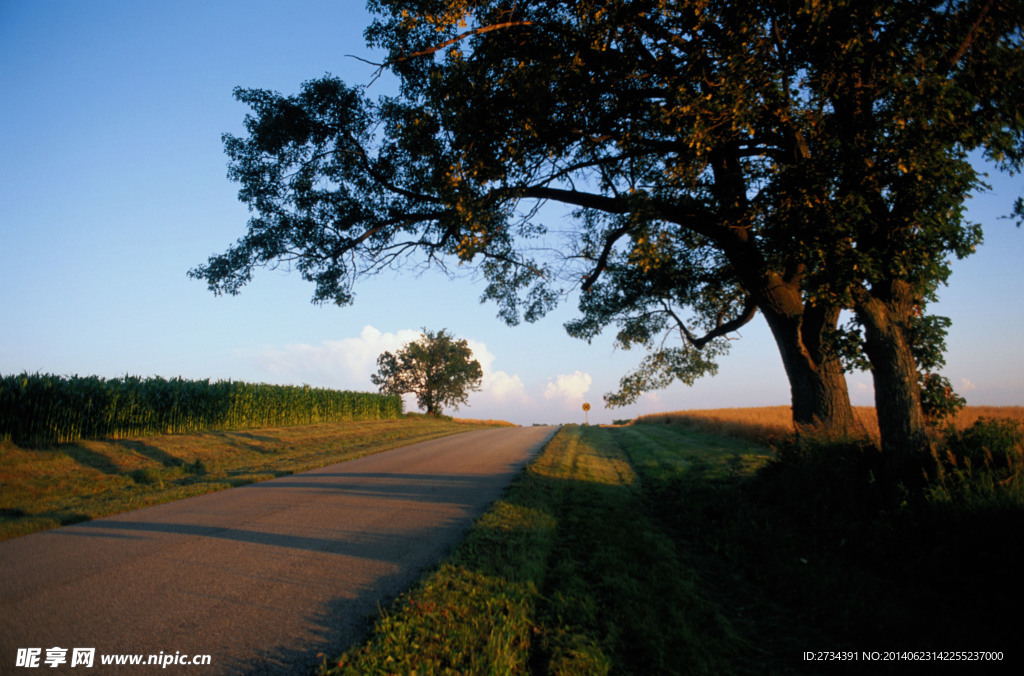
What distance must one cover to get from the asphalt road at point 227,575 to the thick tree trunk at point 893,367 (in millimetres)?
6125

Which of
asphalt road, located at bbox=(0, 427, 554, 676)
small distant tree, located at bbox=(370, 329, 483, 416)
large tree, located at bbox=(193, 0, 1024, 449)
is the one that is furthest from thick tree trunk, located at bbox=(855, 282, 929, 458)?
small distant tree, located at bbox=(370, 329, 483, 416)

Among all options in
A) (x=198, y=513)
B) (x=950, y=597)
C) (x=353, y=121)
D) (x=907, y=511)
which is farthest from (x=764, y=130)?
(x=198, y=513)

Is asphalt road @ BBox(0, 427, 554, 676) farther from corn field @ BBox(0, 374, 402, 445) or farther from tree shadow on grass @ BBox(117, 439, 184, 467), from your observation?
corn field @ BBox(0, 374, 402, 445)

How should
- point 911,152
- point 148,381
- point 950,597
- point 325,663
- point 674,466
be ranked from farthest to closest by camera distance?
point 148,381 < point 674,466 < point 911,152 < point 950,597 < point 325,663

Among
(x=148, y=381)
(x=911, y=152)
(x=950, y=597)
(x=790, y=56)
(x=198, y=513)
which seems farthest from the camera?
(x=148, y=381)

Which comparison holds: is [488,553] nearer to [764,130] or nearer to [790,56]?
[764,130]

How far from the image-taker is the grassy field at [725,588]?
146 inches

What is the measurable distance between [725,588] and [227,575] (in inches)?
191

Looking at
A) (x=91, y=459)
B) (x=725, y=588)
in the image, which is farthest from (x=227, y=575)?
(x=91, y=459)

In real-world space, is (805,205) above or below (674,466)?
above

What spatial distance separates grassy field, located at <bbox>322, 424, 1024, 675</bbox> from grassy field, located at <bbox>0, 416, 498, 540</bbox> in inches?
235

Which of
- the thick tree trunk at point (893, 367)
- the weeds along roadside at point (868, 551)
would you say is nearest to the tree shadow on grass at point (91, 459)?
the weeds along roadside at point (868, 551)

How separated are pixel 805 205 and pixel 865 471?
12.6 feet

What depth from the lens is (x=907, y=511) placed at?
5.92 meters
